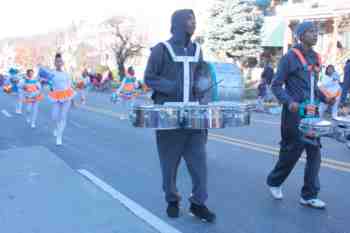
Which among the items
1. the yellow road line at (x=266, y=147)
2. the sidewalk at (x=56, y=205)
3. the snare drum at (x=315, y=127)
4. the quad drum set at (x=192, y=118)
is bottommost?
the yellow road line at (x=266, y=147)

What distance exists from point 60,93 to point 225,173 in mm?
4913

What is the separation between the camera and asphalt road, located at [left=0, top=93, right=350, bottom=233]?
17.0 feet

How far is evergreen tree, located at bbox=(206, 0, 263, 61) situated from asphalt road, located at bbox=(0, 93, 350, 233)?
667 inches

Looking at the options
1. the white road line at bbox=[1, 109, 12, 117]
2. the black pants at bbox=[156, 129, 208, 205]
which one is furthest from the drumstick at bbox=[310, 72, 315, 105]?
the white road line at bbox=[1, 109, 12, 117]

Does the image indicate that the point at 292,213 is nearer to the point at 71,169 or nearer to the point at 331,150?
the point at 71,169

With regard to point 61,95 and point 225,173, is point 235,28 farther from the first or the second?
point 225,173

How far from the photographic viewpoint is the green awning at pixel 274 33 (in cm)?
3164

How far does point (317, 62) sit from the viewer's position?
17.8 ft

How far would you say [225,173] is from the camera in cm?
757

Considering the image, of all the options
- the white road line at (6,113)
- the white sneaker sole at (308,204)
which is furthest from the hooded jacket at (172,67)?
the white road line at (6,113)

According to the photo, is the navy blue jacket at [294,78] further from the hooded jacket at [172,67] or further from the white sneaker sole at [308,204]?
the white sneaker sole at [308,204]

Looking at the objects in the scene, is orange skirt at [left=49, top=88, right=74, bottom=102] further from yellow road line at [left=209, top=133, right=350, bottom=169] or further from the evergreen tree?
the evergreen tree

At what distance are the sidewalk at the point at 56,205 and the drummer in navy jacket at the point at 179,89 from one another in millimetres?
654

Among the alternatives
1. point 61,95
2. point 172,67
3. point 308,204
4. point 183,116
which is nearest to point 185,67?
point 172,67
